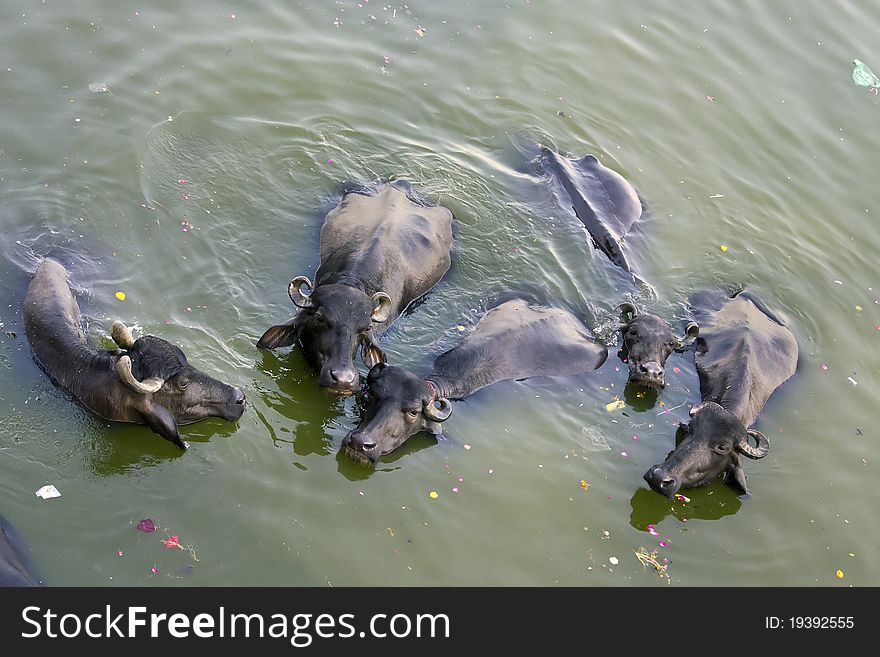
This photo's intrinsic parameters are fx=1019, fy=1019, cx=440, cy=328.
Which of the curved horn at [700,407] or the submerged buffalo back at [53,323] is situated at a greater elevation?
the curved horn at [700,407]

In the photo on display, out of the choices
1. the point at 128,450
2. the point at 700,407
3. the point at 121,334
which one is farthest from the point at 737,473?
the point at 121,334

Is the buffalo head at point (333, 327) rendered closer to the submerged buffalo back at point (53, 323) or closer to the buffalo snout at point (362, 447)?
the buffalo snout at point (362, 447)

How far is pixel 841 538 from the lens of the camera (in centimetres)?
997

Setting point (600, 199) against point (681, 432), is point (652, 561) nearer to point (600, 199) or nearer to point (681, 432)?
point (681, 432)

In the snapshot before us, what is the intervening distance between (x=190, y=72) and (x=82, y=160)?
2518 millimetres

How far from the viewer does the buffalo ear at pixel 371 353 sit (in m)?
10.2

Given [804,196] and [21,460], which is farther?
[804,196]

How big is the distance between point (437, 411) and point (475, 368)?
1.02 metres

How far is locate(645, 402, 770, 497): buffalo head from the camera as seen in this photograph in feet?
31.4

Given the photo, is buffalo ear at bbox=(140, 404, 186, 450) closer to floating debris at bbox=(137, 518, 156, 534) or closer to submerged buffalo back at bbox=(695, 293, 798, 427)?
floating debris at bbox=(137, 518, 156, 534)

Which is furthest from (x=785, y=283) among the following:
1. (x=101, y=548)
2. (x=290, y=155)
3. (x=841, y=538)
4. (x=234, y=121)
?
(x=101, y=548)

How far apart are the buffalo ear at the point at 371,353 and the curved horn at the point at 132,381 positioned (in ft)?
7.35

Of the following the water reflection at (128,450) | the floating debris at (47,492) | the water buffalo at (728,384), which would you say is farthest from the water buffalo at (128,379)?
the water buffalo at (728,384)

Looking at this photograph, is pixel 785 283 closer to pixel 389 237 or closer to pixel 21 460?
pixel 389 237
